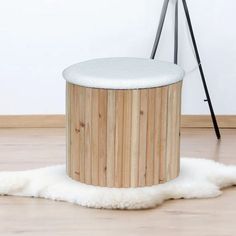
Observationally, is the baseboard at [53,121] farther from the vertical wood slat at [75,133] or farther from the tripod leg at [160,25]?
the vertical wood slat at [75,133]

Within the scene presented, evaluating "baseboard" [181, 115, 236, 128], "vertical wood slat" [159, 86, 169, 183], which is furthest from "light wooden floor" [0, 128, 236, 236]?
"baseboard" [181, 115, 236, 128]

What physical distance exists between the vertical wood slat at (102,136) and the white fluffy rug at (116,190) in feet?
0.21

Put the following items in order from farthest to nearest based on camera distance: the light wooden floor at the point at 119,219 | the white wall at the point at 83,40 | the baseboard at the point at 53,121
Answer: the baseboard at the point at 53,121
the white wall at the point at 83,40
the light wooden floor at the point at 119,219

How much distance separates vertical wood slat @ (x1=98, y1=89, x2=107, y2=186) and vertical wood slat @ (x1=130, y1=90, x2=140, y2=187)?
115mm

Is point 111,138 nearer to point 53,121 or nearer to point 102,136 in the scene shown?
point 102,136

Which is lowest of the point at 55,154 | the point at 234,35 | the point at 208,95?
the point at 55,154

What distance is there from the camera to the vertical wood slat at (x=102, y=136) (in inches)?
103

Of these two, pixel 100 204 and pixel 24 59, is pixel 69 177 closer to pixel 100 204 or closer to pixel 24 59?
pixel 100 204

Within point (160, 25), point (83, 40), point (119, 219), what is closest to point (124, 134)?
point (119, 219)

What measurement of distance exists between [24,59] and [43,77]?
0.15m

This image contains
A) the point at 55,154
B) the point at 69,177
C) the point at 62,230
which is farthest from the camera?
the point at 55,154

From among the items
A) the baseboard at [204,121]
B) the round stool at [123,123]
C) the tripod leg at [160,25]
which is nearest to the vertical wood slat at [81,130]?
the round stool at [123,123]

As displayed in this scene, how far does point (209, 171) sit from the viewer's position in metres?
2.88

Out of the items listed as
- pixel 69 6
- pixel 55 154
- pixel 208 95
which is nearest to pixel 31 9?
pixel 69 6
